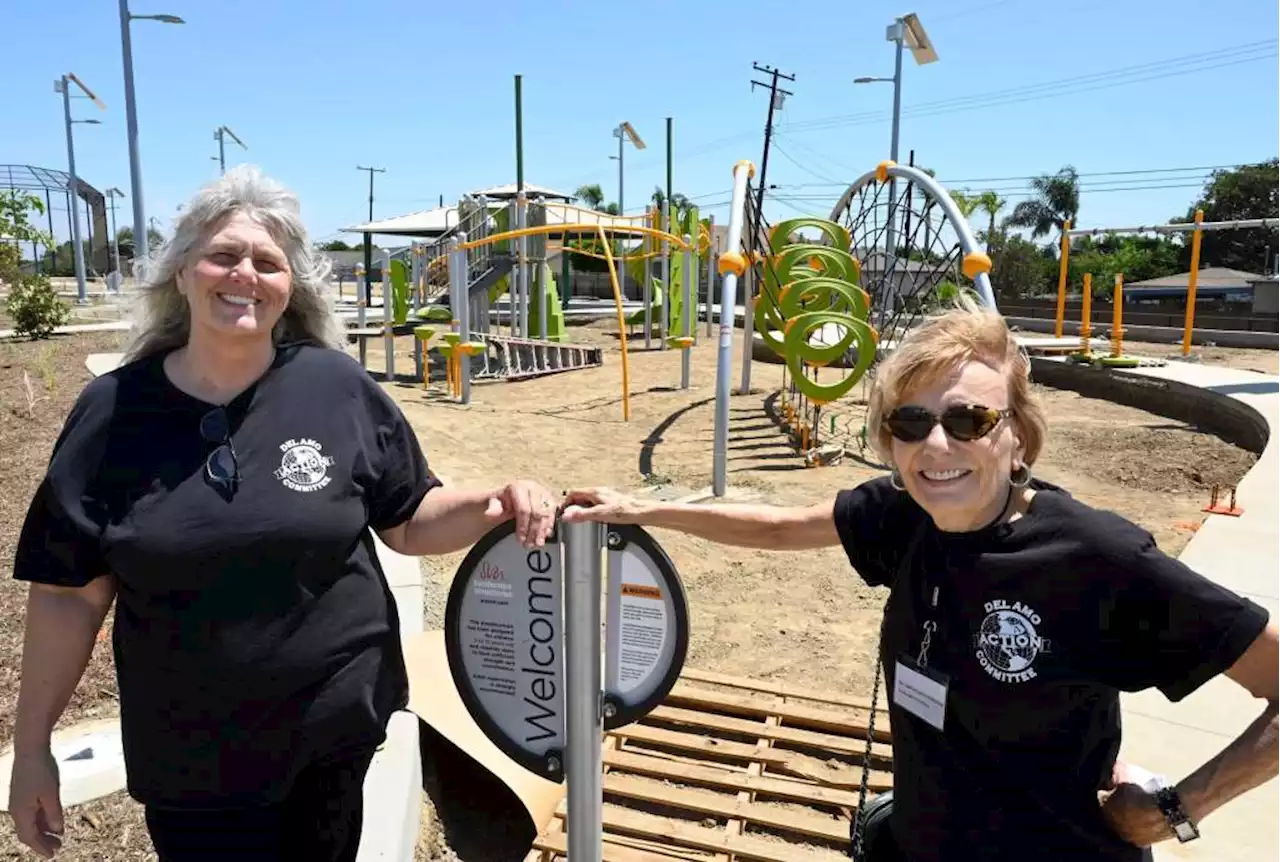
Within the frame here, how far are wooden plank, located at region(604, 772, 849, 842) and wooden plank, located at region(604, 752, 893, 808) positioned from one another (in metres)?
0.05

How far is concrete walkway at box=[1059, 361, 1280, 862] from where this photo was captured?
2.78 m

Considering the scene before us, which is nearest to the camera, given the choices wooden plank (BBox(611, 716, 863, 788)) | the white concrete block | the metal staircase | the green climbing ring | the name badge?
the name badge

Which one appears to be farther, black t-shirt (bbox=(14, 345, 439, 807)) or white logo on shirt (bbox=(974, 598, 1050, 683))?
black t-shirt (bbox=(14, 345, 439, 807))

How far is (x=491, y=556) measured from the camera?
171 centimetres

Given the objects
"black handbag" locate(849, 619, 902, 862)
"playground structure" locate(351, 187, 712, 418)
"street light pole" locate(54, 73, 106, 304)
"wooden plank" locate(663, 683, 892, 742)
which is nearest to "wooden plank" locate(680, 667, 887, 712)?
"wooden plank" locate(663, 683, 892, 742)

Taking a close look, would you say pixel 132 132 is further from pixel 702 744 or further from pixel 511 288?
pixel 702 744

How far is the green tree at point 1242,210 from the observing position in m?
44.8

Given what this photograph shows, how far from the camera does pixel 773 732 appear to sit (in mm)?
3488

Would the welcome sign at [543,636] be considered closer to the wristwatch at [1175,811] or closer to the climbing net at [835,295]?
the wristwatch at [1175,811]

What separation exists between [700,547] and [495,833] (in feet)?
11.2

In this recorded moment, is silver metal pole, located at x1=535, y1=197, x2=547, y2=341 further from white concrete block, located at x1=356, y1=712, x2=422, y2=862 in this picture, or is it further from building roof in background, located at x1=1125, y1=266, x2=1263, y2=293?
building roof in background, located at x1=1125, y1=266, x2=1263, y2=293

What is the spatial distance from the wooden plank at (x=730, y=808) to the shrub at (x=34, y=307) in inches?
673

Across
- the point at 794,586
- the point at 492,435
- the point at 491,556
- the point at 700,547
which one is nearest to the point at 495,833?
the point at 491,556

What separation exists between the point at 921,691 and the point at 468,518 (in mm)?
890
